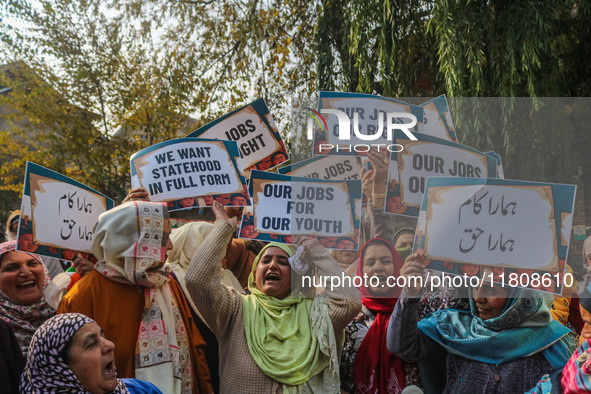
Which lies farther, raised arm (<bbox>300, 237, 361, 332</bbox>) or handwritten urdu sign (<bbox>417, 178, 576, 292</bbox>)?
raised arm (<bbox>300, 237, 361, 332</bbox>)

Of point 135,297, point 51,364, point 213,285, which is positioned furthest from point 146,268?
point 51,364

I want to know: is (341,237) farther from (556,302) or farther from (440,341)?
(556,302)

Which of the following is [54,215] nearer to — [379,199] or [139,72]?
[379,199]

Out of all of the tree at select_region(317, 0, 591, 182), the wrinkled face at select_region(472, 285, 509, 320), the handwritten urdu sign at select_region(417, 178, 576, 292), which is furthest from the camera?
the tree at select_region(317, 0, 591, 182)

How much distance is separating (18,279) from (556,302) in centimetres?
292

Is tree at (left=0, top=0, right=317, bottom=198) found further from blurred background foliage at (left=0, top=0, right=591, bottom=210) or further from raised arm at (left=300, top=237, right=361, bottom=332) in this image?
raised arm at (left=300, top=237, right=361, bottom=332)

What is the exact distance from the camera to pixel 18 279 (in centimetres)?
314

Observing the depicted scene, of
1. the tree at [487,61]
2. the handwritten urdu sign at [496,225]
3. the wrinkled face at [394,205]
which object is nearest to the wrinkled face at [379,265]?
the wrinkled face at [394,205]

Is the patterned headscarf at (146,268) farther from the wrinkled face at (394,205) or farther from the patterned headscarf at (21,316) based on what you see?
the wrinkled face at (394,205)

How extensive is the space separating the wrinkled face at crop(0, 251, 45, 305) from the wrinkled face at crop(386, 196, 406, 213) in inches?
70.7

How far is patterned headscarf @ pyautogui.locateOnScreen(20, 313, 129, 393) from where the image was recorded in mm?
2264

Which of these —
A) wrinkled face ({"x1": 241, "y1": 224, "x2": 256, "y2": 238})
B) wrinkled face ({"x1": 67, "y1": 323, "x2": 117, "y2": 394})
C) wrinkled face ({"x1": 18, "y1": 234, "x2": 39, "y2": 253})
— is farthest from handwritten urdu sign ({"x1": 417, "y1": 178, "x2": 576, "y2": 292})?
wrinkled face ({"x1": 18, "y1": 234, "x2": 39, "y2": 253})

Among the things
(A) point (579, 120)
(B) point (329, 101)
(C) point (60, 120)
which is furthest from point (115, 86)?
(B) point (329, 101)

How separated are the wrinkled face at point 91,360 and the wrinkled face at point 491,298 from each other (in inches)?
60.8
